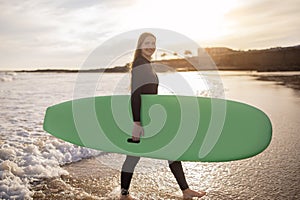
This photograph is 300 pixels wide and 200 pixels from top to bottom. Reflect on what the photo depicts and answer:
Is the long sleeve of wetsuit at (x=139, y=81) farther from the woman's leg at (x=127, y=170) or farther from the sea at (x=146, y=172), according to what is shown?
the woman's leg at (x=127, y=170)

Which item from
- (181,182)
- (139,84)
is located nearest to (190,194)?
(181,182)

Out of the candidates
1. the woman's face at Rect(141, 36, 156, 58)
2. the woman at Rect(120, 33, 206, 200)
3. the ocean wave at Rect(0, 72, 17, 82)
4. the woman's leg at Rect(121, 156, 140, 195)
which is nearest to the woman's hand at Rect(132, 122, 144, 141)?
the woman at Rect(120, 33, 206, 200)

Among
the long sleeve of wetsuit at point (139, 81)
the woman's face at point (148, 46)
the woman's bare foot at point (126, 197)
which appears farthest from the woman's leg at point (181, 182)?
the woman's face at point (148, 46)

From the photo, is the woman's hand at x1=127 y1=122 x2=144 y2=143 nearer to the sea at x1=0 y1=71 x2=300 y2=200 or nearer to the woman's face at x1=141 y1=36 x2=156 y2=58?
the sea at x1=0 y1=71 x2=300 y2=200

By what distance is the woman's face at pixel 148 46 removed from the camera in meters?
3.19

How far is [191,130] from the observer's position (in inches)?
130

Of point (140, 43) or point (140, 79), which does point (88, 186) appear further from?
point (140, 43)

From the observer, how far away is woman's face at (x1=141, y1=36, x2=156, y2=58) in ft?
10.5

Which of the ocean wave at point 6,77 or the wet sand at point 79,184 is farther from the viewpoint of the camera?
the ocean wave at point 6,77

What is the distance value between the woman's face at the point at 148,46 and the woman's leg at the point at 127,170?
105 centimetres

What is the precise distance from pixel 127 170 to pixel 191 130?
0.77 meters

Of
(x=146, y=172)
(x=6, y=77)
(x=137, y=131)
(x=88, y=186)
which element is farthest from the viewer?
(x=6, y=77)

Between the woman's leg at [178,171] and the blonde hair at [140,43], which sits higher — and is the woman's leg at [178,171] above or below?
below

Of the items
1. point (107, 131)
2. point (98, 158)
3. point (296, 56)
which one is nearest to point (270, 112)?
point (98, 158)
